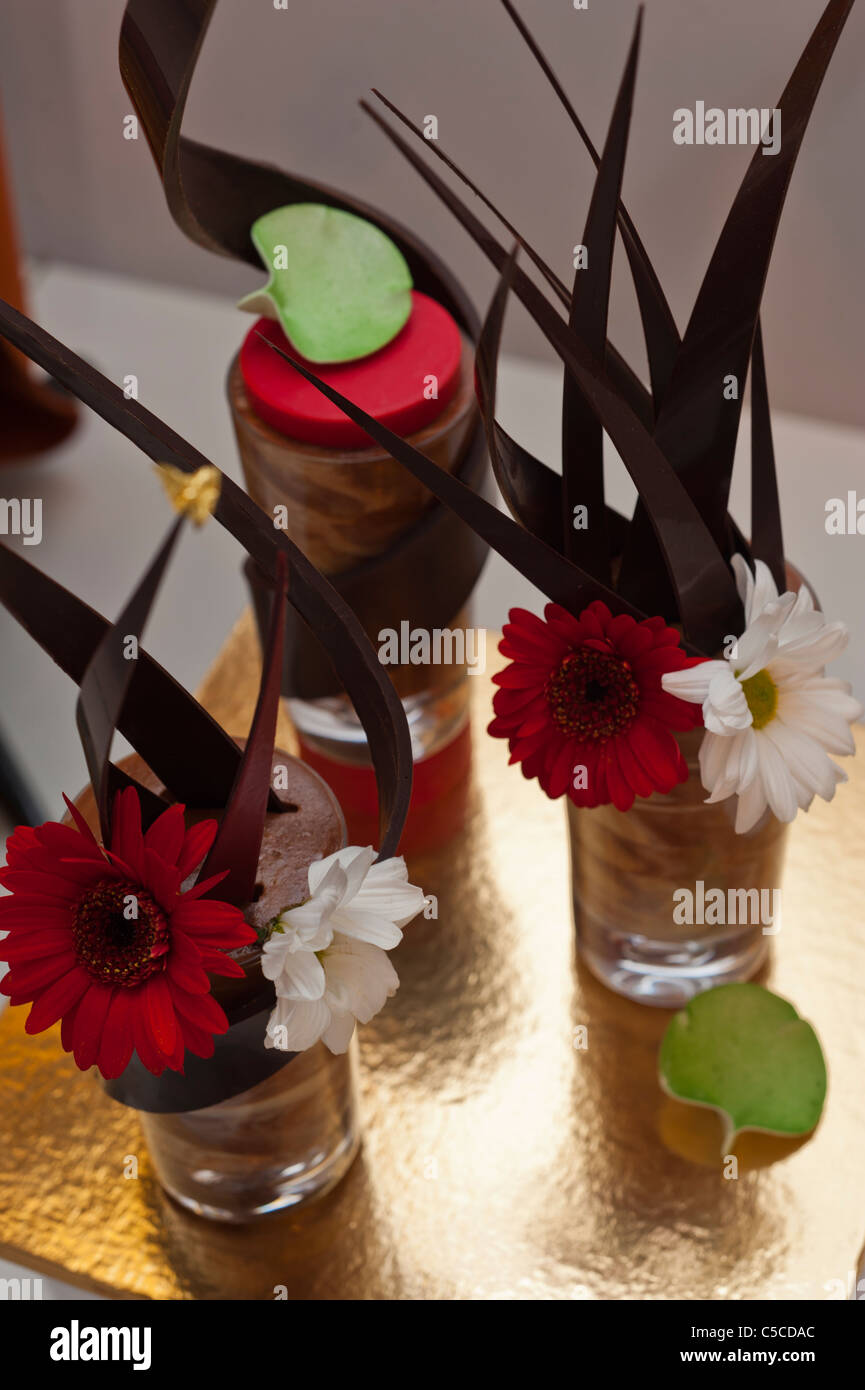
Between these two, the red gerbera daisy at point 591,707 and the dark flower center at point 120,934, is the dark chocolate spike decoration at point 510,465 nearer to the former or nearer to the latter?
the red gerbera daisy at point 591,707

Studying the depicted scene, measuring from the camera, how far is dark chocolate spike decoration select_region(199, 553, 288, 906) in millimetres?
322

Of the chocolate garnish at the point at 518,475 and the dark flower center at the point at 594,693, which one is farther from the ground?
the chocolate garnish at the point at 518,475

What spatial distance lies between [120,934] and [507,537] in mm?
136

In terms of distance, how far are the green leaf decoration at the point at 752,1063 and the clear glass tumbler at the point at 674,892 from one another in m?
0.02

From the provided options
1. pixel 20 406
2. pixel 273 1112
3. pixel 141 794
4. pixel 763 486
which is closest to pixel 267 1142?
pixel 273 1112

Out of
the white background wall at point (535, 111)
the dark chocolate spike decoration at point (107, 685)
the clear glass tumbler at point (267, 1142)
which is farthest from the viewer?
the white background wall at point (535, 111)

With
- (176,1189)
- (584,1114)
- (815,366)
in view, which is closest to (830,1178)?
(584,1114)

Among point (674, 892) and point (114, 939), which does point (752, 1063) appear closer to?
point (674, 892)

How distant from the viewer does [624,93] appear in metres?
0.36

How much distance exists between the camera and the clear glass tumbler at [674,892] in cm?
46

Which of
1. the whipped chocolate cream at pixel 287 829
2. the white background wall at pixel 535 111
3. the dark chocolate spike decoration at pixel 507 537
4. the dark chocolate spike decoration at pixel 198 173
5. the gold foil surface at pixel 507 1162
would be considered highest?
the white background wall at pixel 535 111

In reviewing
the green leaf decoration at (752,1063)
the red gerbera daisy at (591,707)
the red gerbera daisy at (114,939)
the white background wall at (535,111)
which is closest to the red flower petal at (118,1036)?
the red gerbera daisy at (114,939)
